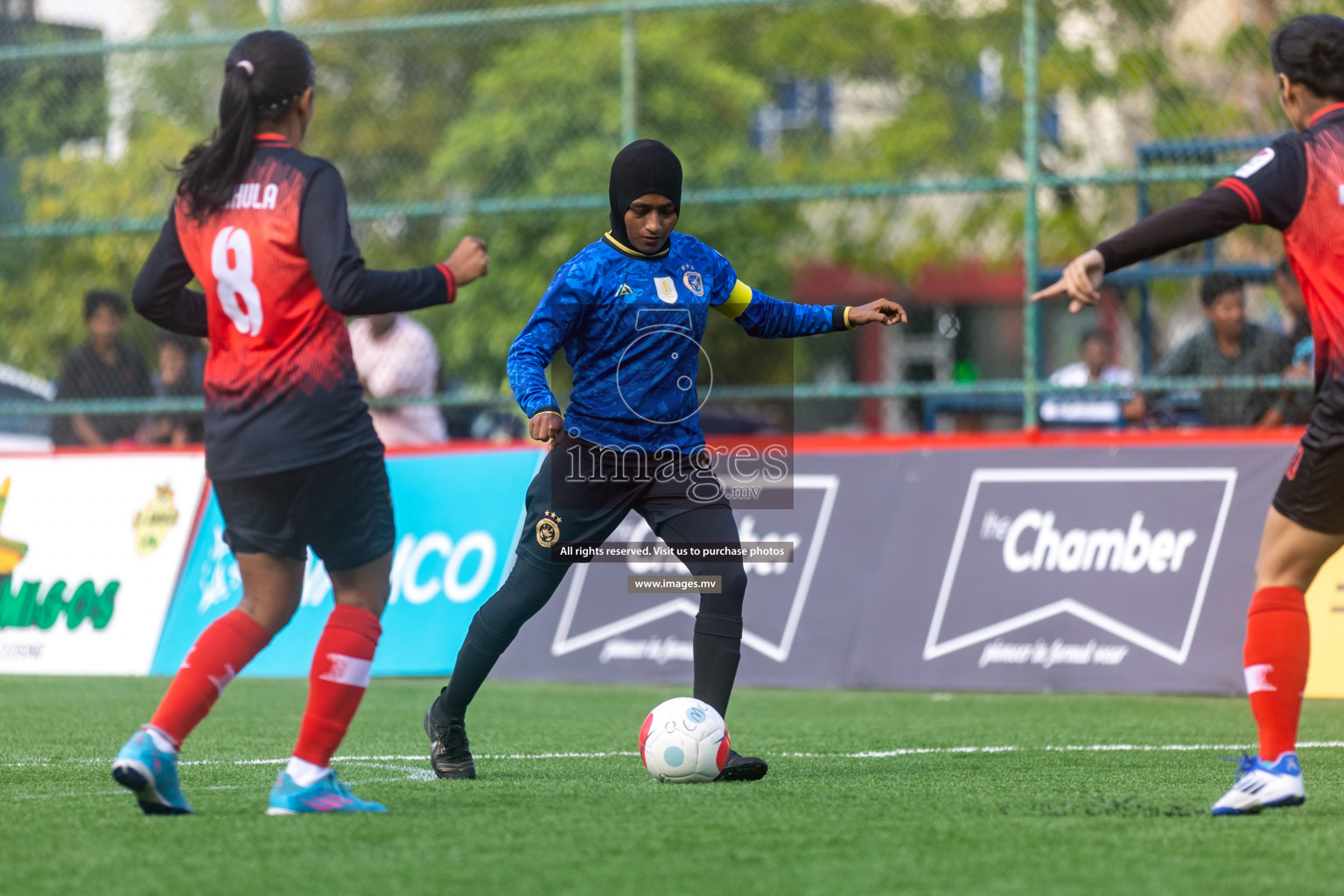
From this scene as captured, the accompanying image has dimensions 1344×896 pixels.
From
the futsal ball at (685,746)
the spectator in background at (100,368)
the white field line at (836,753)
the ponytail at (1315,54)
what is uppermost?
the ponytail at (1315,54)

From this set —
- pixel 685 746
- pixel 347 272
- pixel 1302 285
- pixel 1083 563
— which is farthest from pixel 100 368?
pixel 1302 285

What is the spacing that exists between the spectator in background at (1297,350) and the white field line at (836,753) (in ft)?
11.0

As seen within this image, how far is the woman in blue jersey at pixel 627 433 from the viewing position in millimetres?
5500

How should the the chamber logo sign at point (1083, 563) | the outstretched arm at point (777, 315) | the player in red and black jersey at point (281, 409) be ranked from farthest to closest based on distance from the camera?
the the chamber logo sign at point (1083, 563)
the outstretched arm at point (777, 315)
the player in red and black jersey at point (281, 409)

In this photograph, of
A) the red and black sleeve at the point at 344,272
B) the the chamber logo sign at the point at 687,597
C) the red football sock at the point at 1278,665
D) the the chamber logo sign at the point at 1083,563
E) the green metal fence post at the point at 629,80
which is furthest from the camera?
the green metal fence post at the point at 629,80

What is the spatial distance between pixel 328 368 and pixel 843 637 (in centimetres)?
505

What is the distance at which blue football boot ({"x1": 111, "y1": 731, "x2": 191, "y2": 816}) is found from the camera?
4293 millimetres

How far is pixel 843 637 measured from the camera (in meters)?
9.00

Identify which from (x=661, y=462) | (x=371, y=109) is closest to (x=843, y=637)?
(x=661, y=462)

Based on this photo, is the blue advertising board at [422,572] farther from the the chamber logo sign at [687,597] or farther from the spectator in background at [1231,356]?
the spectator in background at [1231,356]

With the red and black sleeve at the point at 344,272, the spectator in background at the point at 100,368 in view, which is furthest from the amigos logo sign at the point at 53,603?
the red and black sleeve at the point at 344,272

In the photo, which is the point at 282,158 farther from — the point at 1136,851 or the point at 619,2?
the point at 619,2

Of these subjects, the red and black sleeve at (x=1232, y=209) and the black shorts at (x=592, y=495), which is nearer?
the red and black sleeve at (x=1232, y=209)

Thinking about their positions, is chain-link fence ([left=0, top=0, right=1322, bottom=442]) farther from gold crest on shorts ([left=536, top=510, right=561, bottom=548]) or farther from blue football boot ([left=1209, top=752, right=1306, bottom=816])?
blue football boot ([left=1209, top=752, right=1306, bottom=816])
